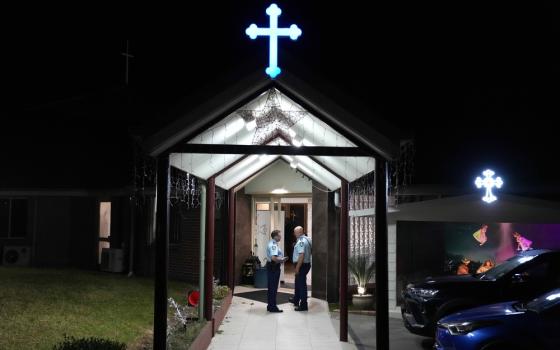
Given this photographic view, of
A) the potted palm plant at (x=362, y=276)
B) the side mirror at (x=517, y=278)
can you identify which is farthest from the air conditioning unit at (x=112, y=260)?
the side mirror at (x=517, y=278)

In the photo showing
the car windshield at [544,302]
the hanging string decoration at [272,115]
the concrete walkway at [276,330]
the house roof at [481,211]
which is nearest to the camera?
the hanging string decoration at [272,115]

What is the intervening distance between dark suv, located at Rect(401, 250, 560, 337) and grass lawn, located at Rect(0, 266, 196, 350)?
452 centimetres

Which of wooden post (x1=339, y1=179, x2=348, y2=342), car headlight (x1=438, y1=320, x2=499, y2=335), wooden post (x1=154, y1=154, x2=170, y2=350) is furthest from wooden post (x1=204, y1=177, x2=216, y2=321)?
car headlight (x1=438, y1=320, x2=499, y2=335)

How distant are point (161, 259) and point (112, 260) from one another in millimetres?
11490

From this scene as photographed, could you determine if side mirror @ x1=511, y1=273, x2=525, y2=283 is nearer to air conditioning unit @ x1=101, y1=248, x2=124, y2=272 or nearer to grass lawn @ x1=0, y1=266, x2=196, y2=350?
grass lawn @ x1=0, y1=266, x2=196, y2=350

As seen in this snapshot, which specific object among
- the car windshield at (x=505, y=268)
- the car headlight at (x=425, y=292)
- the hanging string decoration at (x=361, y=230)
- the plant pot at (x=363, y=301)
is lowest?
the plant pot at (x=363, y=301)

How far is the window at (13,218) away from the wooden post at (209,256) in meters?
11.6

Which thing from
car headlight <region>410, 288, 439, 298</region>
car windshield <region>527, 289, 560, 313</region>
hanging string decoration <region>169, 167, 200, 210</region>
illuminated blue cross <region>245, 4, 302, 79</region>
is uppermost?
illuminated blue cross <region>245, 4, 302, 79</region>

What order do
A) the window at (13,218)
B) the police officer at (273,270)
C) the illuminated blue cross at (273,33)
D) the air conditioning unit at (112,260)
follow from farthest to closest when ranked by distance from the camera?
the window at (13,218)
the air conditioning unit at (112,260)
the police officer at (273,270)
the illuminated blue cross at (273,33)

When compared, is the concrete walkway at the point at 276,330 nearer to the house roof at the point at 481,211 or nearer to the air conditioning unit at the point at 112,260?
the house roof at the point at 481,211

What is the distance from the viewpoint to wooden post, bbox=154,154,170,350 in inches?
219

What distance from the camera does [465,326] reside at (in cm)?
643

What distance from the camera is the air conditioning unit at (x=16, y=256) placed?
17281 millimetres

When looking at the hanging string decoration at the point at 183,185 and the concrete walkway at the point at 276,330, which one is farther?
the hanging string decoration at the point at 183,185
